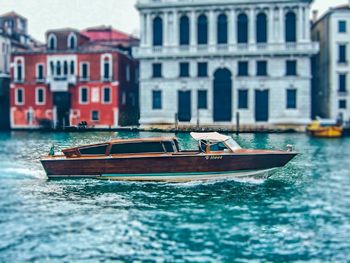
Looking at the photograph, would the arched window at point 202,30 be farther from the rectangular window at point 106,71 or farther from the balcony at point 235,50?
the rectangular window at point 106,71

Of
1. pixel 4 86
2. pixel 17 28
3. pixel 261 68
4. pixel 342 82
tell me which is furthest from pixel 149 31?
pixel 17 28

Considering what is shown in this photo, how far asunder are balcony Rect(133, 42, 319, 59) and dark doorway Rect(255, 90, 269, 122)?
10.7ft

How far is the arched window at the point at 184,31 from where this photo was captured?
39.3 m

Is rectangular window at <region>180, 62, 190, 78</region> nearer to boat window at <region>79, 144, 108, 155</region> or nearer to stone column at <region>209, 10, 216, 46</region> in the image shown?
stone column at <region>209, 10, 216, 46</region>

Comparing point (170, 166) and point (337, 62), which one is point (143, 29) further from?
point (170, 166)

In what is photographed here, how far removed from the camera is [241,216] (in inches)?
348

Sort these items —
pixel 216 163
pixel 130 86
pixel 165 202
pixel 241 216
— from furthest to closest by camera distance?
pixel 130 86, pixel 216 163, pixel 165 202, pixel 241 216

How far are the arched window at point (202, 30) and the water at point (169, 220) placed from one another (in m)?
28.8

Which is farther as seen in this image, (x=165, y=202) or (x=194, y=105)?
(x=194, y=105)

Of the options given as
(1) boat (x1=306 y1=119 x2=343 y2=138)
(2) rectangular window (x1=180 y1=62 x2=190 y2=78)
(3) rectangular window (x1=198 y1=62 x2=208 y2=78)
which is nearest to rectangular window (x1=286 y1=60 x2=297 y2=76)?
(1) boat (x1=306 y1=119 x2=343 y2=138)

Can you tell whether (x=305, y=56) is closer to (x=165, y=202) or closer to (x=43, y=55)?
(x=43, y=55)

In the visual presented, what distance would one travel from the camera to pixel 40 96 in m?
39.7

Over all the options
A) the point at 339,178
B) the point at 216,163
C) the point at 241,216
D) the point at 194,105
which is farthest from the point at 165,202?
the point at 194,105

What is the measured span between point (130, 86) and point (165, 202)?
32.0 meters
